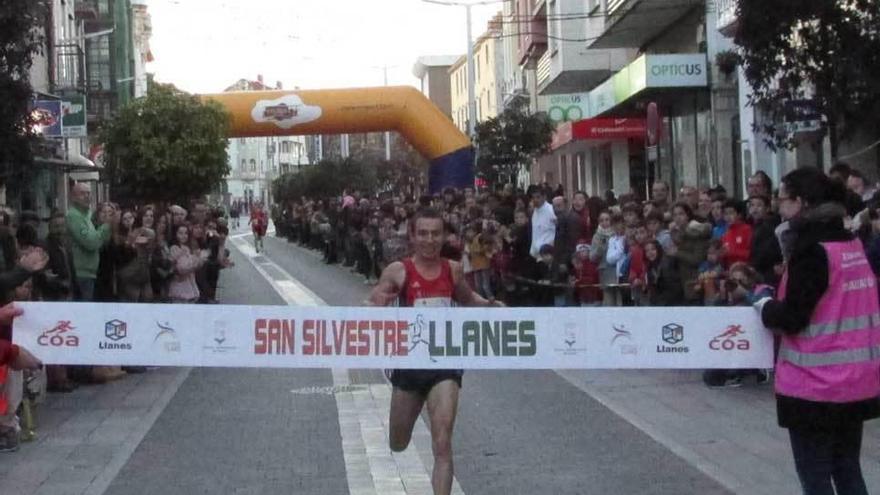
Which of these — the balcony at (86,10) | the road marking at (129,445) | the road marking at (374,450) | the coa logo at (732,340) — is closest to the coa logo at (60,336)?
the road marking at (129,445)

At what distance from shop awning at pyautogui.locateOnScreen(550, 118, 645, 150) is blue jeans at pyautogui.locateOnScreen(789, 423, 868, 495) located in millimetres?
31025

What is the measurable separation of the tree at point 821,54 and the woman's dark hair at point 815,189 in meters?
9.95

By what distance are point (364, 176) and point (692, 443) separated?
64322mm

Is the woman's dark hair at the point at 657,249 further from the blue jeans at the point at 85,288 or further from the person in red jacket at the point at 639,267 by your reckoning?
the blue jeans at the point at 85,288

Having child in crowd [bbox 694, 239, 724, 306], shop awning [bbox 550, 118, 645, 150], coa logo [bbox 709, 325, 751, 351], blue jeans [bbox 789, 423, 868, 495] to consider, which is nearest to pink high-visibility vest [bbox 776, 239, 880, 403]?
blue jeans [bbox 789, 423, 868, 495]

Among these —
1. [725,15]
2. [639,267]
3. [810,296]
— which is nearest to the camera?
[810,296]

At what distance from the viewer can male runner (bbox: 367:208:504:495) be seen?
27.8 feet

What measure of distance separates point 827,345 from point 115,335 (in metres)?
4.60

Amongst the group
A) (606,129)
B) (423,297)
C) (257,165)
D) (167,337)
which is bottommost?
(167,337)

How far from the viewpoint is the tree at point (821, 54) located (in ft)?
55.8

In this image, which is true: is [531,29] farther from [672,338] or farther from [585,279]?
[672,338]

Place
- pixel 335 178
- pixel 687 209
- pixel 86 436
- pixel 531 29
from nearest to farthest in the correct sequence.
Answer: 1. pixel 86 436
2. pixel 687 209
3. pixel 531 29
4. pixel 335 178

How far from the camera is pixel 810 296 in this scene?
7.04m

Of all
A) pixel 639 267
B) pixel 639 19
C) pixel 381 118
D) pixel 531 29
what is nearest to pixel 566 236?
pixel 639 267
